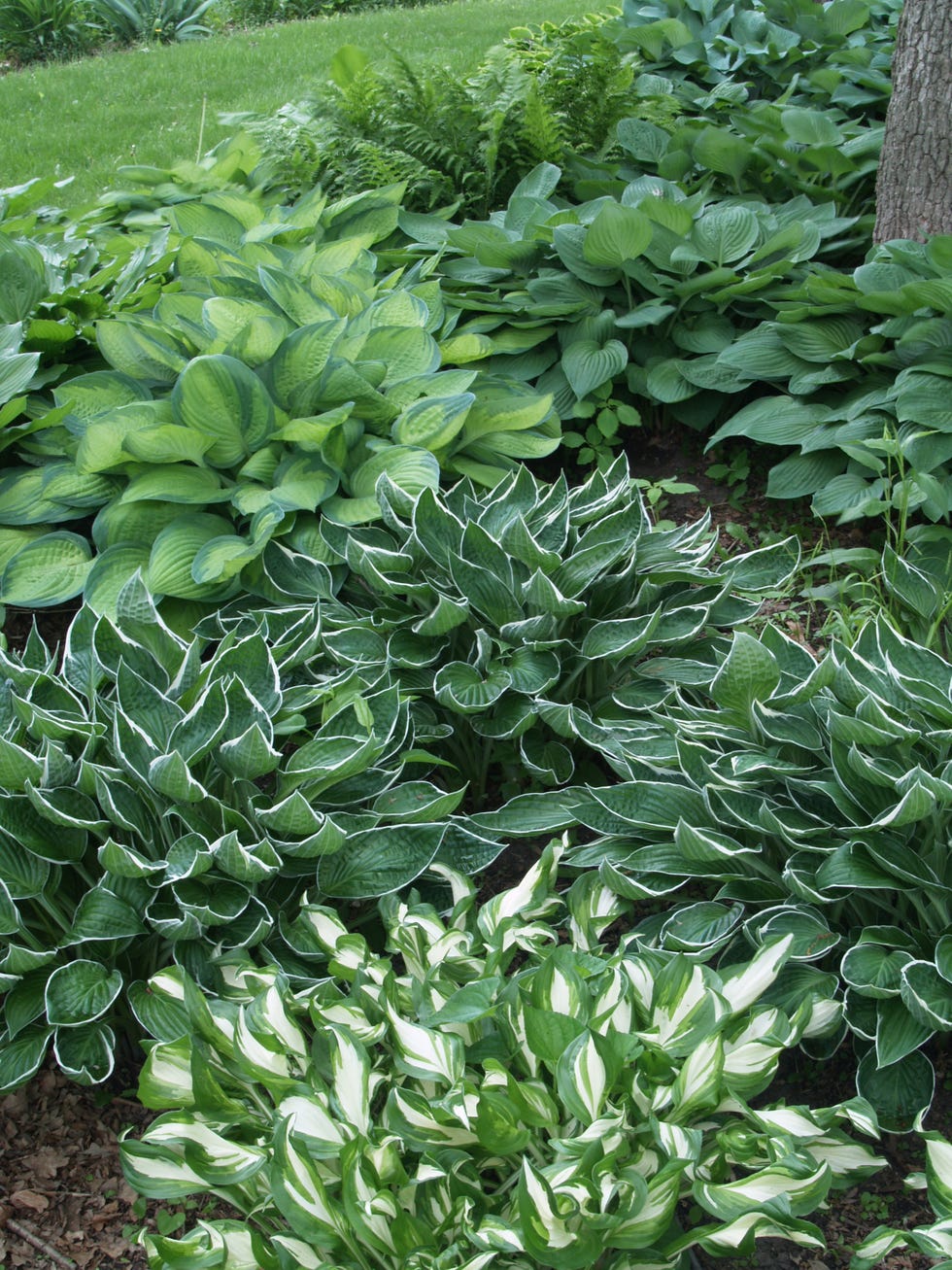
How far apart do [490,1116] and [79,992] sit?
0.92 metres

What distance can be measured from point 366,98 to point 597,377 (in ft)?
5.92

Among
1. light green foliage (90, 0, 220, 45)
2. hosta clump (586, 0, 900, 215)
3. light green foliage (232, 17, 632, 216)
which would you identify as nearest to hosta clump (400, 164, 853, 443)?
hosta clump (586, 0, 900, 215)

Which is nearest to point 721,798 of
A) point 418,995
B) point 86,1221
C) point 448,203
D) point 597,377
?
point 418,995

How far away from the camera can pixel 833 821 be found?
2.32m

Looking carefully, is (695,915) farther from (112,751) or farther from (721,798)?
(112,751)

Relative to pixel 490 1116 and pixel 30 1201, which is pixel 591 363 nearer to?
pixel 490 1116

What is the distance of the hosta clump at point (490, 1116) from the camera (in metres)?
1.58

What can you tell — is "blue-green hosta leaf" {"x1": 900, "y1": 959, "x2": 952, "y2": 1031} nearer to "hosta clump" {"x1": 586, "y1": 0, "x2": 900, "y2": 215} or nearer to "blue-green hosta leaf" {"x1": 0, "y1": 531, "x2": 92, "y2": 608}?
"blue-green hosta leaf" {"x1": 0, "y1": 531, "x2": 92, "y2": 608}

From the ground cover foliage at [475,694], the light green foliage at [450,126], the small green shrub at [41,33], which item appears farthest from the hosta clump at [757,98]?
the small green shrub at [41,33]

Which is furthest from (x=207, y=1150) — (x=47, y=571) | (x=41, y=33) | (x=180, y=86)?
(x=41, y=33)

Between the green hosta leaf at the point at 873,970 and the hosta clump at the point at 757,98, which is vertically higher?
the hosta clump at the point at 757,98

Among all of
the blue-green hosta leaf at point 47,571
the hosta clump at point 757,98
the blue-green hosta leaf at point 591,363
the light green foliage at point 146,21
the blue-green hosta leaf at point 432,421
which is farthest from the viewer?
the light green foliage at point 146,21

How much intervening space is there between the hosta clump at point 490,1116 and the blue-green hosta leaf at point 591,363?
2274 mm

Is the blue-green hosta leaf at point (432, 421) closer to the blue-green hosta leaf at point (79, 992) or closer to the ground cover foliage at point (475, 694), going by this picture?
the ground cover foliage at point (475, 694)
